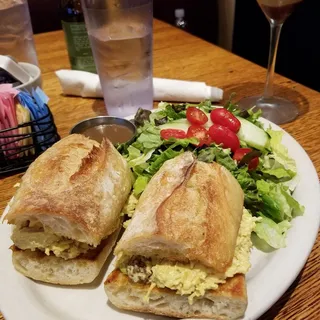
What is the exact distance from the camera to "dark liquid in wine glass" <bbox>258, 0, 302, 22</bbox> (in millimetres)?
1966

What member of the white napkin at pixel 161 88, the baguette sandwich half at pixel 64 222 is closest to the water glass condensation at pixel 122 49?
the white napkin at pixel 161 88

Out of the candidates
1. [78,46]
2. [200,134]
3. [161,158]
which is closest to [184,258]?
[161,158]

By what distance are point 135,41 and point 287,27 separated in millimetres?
2188

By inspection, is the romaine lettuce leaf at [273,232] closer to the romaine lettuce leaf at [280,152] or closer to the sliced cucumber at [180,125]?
the romaine lettuce leaf at [280,152]

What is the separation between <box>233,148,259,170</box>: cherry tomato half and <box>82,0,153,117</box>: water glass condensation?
0.74 metres

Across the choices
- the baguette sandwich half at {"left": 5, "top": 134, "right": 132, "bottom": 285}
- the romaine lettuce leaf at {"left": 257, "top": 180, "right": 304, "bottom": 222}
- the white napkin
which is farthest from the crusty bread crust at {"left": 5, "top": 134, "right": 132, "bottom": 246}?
the white napkin

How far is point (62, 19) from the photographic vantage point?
2363 millimetres

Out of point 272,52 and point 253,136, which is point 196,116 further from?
point 272,52

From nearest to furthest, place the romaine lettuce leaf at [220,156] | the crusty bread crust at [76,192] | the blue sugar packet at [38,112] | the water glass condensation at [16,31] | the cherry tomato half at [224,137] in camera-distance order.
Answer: the crusty bread crust at [76,192]
the romaine lettuce leaf at [220,156]
the cherry tomato half at [224,137]
the blue sugar packet at [38,112]
the water glass condensation at [16,31]

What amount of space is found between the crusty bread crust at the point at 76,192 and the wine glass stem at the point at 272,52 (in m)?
1.11

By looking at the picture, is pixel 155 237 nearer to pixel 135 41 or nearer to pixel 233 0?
pixel 135 41

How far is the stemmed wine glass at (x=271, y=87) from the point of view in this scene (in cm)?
198

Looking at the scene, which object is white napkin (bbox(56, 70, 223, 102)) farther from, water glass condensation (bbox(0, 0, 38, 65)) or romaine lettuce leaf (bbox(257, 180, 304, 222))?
romaine lettuce leaf (bbox(257, 180, 304, 222))

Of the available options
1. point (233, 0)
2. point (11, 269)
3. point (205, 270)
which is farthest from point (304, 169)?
point (233, 0)
